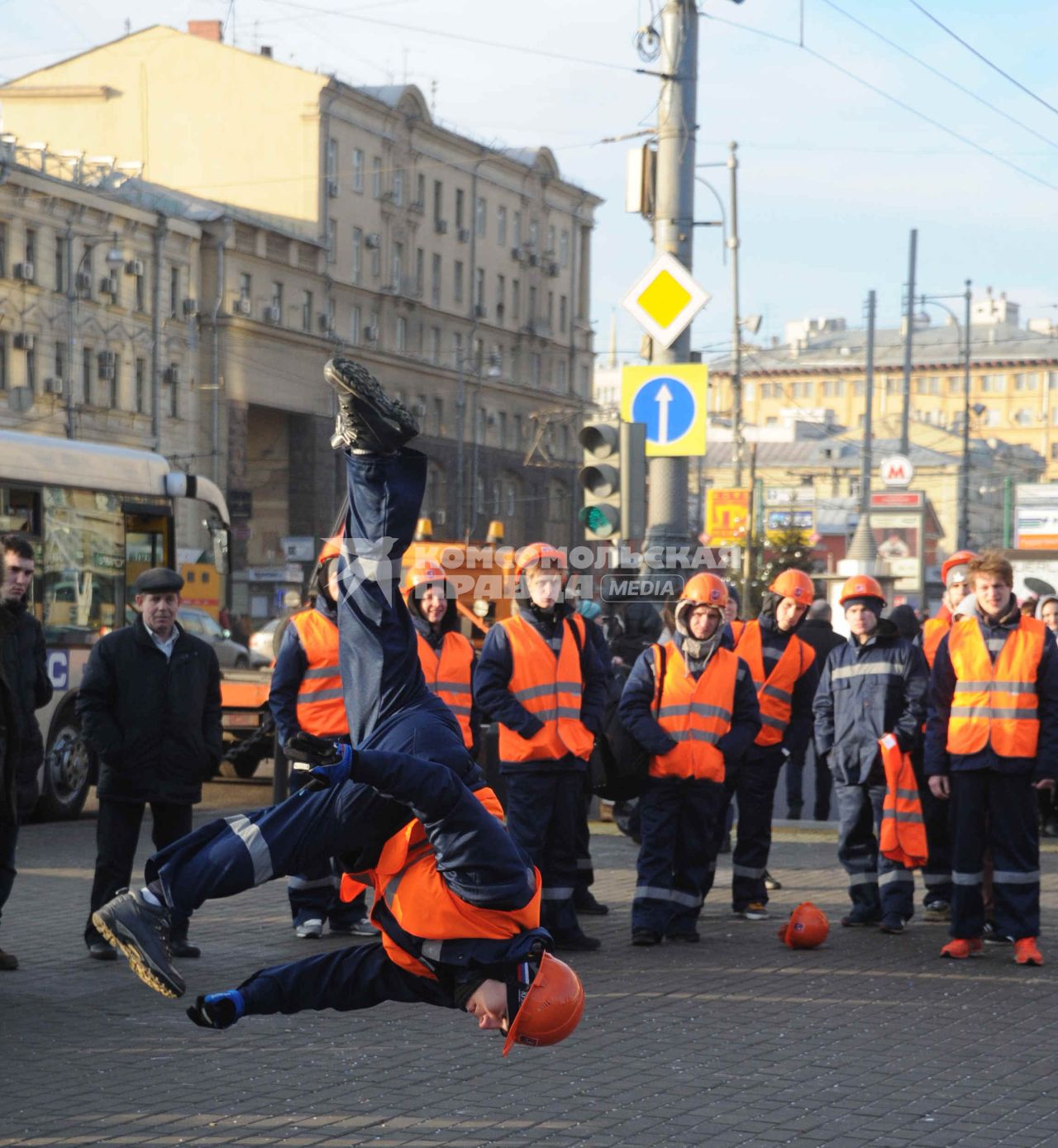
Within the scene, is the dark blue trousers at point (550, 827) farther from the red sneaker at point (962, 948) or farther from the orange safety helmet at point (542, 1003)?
the orange safety helmet at point (542, 1003)

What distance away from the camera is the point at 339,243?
7450 cm

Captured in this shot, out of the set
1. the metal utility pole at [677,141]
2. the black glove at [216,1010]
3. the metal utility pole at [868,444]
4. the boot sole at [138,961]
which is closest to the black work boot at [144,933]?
the boot sole at [138,961]

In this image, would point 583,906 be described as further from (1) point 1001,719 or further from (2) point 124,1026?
(2) point 124,1026

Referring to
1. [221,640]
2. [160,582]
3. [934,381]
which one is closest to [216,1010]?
[160,582]

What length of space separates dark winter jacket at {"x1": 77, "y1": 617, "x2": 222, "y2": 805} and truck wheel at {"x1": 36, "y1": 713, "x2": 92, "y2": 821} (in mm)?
6581

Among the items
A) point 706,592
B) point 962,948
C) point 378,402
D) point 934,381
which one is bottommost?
point 962,948

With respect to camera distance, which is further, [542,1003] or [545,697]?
[545,697]

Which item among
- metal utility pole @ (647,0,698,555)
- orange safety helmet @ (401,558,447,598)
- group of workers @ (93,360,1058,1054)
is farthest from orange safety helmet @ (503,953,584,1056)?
metal utility pole @ (647,0,698,555)

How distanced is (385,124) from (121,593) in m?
61.5

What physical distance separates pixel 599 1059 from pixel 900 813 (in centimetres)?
371

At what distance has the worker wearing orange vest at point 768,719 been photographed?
11.4 metres

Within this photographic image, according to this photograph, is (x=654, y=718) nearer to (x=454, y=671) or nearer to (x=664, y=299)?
(x=454, y=671)

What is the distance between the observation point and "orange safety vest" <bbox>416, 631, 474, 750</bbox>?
10.9 metres

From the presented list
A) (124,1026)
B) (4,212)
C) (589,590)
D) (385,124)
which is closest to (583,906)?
(124,1026)
